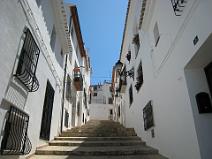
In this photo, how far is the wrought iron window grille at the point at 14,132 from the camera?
3.21 meters

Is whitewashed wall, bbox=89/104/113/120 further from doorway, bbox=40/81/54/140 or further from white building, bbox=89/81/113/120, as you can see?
doorway, bbox=40/81/54/140

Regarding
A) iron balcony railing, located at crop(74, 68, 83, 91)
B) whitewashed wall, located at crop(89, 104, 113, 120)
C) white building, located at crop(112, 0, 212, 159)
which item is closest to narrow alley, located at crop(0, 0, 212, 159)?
white building, located at crop(112, 0, 212, 159)

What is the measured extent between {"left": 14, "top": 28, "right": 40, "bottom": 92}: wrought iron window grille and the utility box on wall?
3.39 metres

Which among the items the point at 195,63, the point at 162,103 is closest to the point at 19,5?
the point at 195,63

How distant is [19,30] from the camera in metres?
3.74

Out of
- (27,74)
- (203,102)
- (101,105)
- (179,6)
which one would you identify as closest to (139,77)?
(179,6)

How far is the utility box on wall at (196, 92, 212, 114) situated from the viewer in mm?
3053

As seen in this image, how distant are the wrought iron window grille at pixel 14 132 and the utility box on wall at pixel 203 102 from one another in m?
3.38

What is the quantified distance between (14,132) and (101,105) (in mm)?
25854

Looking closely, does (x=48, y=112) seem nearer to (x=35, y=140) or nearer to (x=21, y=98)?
(x=35, y=140)

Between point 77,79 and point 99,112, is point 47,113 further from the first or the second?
point 99,112

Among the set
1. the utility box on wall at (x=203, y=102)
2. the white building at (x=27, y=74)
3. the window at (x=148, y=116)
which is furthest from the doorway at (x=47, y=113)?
the utility box on wall at (x=203, y=102)

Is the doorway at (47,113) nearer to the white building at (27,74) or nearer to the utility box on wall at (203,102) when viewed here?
the white building at (27,74)

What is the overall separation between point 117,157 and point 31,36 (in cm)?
378
